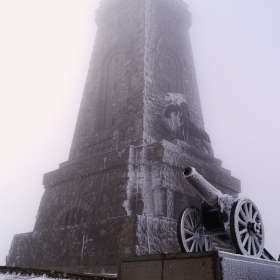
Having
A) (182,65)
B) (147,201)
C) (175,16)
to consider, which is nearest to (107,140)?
(147,201)

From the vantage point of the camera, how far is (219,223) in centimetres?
498

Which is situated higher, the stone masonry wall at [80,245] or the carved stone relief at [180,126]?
the carved stone relief at [180,126]

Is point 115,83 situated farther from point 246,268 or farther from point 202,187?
point 246,268

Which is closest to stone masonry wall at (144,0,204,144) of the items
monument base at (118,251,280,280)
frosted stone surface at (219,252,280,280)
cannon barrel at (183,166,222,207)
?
cannon barrel at (183,166,222,207)

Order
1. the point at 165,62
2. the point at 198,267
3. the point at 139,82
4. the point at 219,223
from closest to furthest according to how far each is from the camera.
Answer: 1. the point at 198,267
2. the point at 219,223
3. the point at 139,82
4. the point at 165,62

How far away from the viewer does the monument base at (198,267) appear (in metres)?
2.82

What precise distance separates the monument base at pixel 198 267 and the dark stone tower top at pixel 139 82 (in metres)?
5.58

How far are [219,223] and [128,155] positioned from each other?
144 inches

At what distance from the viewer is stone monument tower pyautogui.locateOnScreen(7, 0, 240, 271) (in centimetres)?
724

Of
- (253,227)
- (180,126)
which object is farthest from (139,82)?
(253,227)

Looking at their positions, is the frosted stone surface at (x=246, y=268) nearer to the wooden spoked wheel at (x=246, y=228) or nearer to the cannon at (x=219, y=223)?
the wooden spoked wheel at (x=246, y=228)

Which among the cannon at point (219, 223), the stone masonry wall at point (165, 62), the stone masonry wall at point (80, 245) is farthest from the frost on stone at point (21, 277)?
the stone masonry wall at point (165, 62)

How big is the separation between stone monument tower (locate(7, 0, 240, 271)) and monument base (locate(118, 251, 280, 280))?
303cm

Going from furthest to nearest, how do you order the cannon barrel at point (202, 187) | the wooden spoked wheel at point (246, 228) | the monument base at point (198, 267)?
the cannon barrel at point (202, 187) → the wooden spoked wheel at point (246, 228) → the monument base at point (198, 267)
